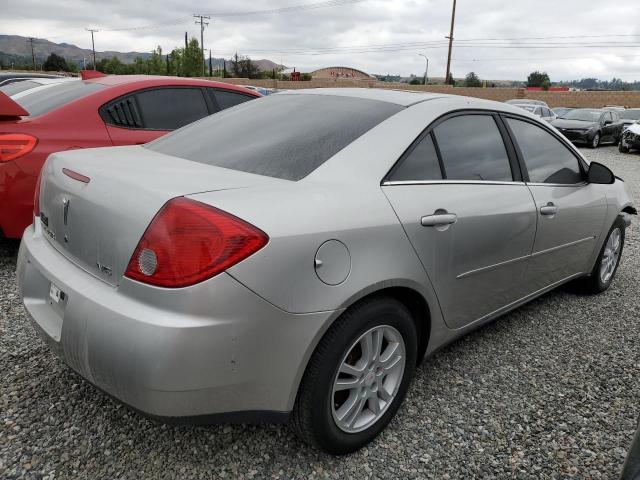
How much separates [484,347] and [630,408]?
0.80 m

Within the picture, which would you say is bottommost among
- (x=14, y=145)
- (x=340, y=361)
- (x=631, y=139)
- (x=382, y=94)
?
(x=631, y=139)

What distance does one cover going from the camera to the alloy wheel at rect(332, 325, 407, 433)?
6.65ft

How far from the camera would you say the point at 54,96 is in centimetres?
445

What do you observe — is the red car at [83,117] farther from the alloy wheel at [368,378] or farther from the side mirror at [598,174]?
the side mirror at [598,174]

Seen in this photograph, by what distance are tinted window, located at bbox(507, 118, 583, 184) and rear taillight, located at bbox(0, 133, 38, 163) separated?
3255 millimetres

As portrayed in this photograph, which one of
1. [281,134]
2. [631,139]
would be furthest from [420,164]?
[631,139]

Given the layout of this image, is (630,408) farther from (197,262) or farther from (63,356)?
(63,356)

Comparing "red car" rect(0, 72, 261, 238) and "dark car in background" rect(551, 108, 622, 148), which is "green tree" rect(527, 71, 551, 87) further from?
A: "red car" rect(0, 72, 261, 238)

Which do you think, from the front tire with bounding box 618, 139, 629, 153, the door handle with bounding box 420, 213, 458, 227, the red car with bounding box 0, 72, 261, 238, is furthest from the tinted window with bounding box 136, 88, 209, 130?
the front tire with bounding box 618, 139, 629, 153

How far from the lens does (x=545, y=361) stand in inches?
119

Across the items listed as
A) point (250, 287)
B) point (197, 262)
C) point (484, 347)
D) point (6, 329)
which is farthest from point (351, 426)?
point (6, 329)

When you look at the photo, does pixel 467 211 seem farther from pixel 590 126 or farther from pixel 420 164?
pixel 590 126

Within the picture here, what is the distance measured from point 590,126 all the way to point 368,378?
1880cm

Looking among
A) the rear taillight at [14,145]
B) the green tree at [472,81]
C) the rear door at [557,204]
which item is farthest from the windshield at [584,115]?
the green tree at [472,81]
